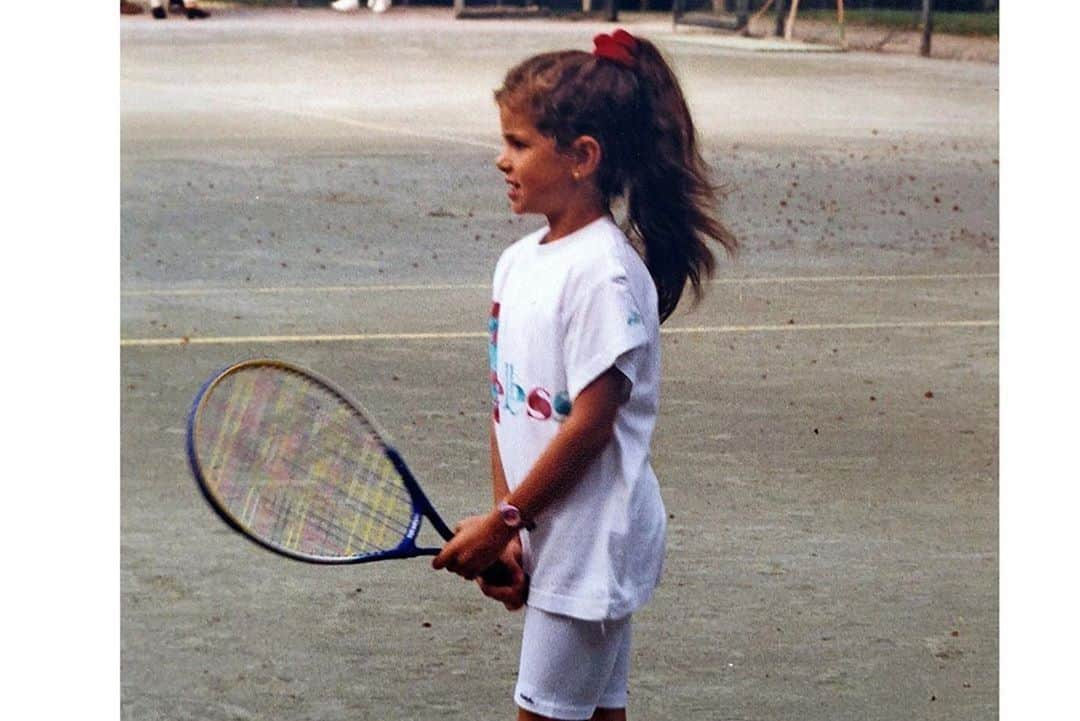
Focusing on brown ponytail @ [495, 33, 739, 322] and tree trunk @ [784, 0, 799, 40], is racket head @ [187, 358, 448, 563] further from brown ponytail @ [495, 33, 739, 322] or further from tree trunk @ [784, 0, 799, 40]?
tree trunk @ [784, 0, 799, 40]

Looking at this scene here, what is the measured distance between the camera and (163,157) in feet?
39.1

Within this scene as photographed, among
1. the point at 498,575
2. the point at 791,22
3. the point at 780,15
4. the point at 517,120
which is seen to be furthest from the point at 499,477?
the point at 780,15

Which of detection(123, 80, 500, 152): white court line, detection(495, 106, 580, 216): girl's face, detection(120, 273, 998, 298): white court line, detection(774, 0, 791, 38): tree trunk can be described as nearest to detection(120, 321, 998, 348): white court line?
detection(120, 273, 998, 298): white court line

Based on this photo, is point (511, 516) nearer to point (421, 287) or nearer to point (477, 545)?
point (477, 545)

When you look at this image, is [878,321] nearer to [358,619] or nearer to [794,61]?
[794,61]

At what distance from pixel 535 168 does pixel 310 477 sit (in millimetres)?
815

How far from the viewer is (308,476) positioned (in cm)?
352

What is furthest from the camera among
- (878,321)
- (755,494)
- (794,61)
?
(794,61)

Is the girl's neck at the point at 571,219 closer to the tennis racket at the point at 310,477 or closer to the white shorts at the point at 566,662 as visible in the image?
the tennis racket at the point at 310,477

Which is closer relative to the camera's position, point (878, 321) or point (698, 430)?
point (698, 430)

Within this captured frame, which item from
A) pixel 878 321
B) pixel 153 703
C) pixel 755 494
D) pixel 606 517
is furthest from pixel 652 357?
pixel 878 321

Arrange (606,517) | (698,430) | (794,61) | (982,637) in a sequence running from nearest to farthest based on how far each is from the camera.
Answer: (606,517) < (982,637) < (698,430) < (794,61)

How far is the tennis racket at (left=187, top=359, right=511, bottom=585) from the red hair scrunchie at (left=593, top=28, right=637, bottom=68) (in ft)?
2.04

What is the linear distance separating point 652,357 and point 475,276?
6284 millimetres
